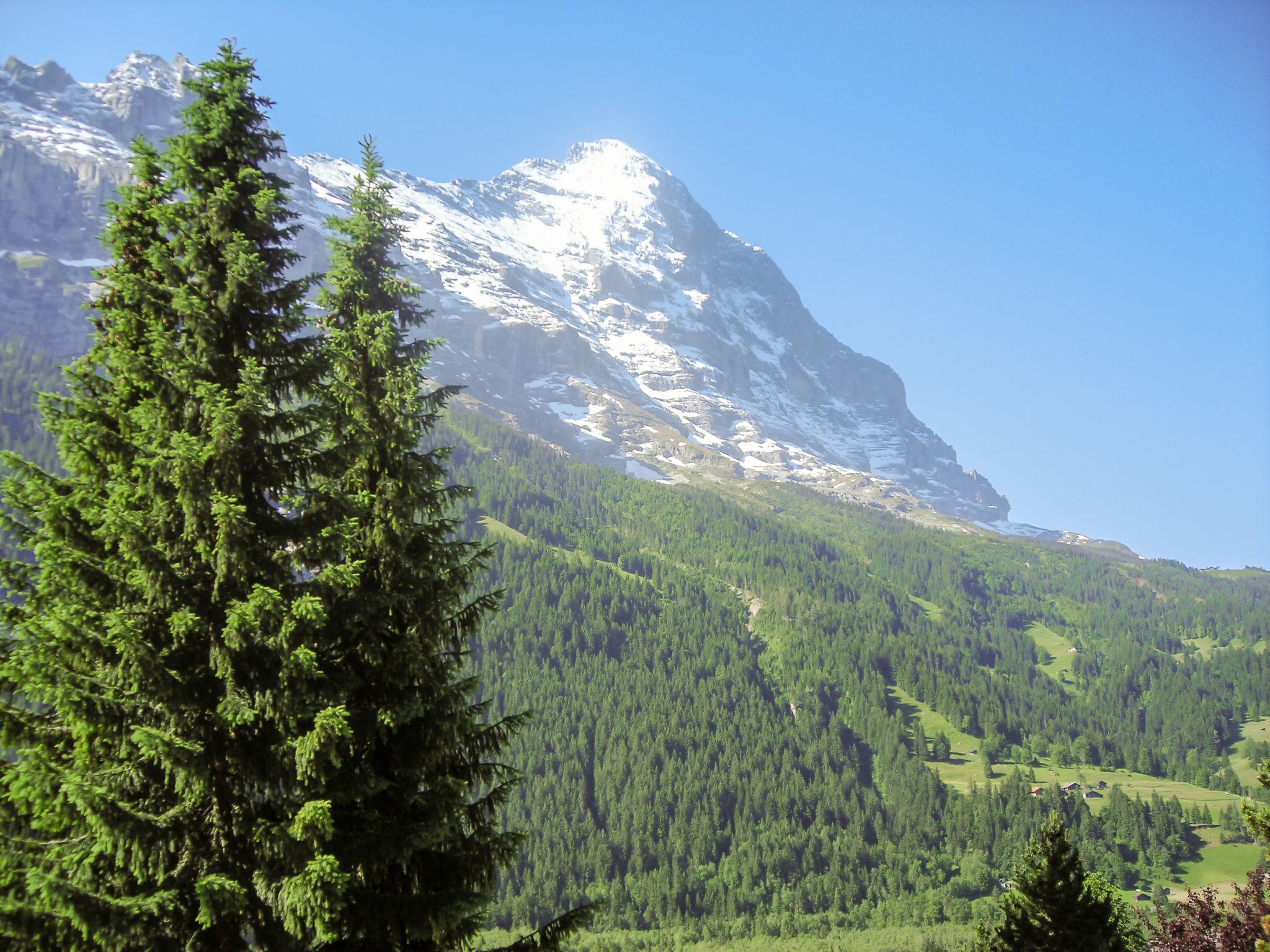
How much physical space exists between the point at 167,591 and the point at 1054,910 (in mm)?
35330

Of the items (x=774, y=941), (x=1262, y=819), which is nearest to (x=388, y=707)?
(x=1262, y=819)

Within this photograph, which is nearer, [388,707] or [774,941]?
[388,707]

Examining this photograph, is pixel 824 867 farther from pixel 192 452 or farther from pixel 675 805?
pixel 192 452

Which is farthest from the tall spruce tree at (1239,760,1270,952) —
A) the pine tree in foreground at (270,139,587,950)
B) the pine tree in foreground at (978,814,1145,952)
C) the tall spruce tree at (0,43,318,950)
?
the tall spruce tree at (0,43,318,950)

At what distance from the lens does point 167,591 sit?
12688 millimetres

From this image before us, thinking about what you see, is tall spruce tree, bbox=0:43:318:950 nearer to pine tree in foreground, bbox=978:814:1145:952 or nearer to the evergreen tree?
the evergreen tree

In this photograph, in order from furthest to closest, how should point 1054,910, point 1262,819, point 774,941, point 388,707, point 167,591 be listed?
point 774,941
point 1054,910
point 1262,819
point 388,707
point 167,591

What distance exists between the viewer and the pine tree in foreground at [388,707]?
13.3 metres

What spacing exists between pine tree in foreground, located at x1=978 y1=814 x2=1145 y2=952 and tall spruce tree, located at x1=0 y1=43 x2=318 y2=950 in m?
31.9

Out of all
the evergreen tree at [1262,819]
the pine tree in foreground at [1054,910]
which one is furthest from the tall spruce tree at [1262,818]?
the pine tree in foreground at [1054,910]

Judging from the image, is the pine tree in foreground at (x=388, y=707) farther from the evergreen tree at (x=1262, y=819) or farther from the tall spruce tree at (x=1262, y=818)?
the tall spruce tree at (x=1262, y=818)

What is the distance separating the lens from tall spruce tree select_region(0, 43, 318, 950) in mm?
11461

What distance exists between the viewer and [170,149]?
14469 millimetres

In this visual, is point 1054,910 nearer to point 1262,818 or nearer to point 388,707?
point 1262,818
